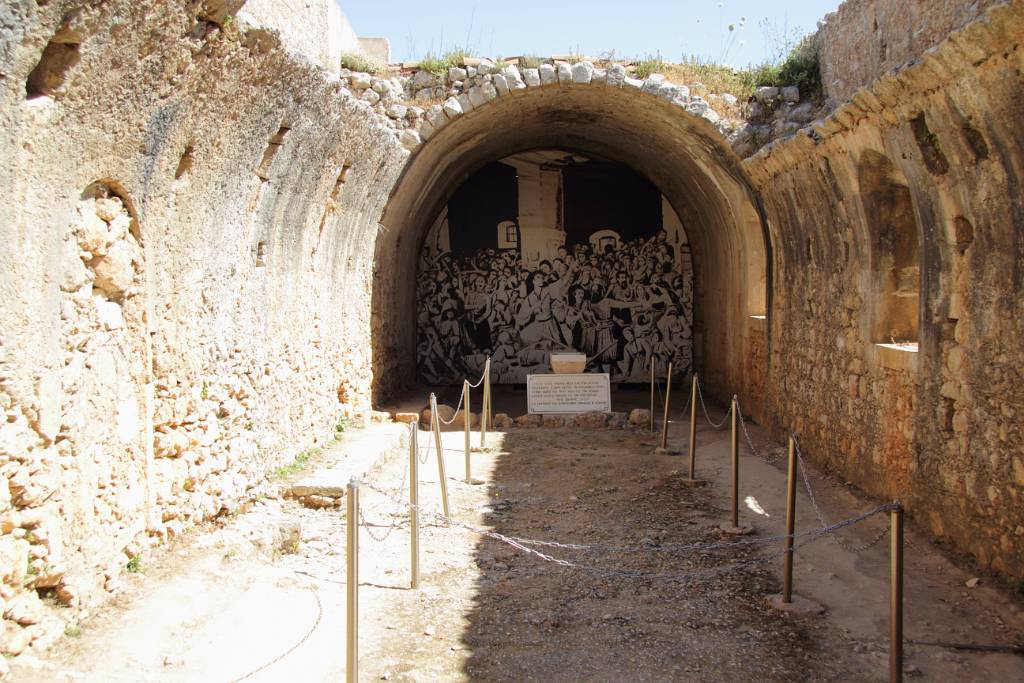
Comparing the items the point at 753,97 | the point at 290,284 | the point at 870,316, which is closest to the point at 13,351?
the point at 290,284

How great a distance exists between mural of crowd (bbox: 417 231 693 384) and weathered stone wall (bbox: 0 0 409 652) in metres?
9.58

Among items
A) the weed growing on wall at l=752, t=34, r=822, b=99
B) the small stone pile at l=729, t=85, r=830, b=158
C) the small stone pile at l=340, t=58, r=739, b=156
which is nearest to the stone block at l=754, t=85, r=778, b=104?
the small stone pile at l=729, t=85, r=830, b=158

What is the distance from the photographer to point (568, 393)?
14.4 metres

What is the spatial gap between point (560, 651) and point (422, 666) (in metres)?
0.78

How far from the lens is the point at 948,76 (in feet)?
20.0

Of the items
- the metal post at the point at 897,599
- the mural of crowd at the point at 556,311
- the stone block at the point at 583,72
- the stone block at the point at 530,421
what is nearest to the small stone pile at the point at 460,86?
the stone block at the point at 583,72

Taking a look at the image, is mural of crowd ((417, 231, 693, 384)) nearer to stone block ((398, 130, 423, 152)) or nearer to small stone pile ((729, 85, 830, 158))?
stone block ((398, 130, 423, 152))

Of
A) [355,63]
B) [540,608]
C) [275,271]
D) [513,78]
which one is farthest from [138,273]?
[513,78]

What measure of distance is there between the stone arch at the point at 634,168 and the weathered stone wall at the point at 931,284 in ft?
8.69

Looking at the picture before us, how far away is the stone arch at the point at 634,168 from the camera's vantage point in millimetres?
13219

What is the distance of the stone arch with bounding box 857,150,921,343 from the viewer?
877cm

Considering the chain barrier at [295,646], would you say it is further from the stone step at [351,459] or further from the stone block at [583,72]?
the stone block at [583,72]

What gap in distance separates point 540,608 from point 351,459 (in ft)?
13.0

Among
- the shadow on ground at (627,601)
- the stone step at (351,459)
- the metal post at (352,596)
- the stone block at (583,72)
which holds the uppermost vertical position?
the stone block at (583,72)
